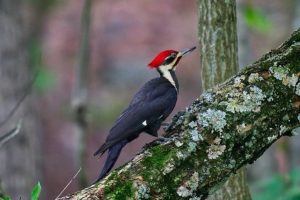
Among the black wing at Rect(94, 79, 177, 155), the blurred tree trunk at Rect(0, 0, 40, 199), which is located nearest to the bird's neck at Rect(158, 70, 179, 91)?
the black wing at Rect(94, 79, 177, 155)

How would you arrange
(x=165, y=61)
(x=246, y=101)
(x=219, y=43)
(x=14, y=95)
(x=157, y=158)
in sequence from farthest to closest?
(x=14, y=95) → (x=165, y=61) → (x=219, y=43) → (x=246, y=101) → (x=157, y=158)

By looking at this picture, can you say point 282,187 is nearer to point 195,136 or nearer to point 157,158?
point 195,136

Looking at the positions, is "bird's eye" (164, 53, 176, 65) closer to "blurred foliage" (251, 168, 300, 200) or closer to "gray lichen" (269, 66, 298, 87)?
"blurred foliage" (251, 168, 300, 200)

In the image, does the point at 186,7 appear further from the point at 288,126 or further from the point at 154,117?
the point at 288,126

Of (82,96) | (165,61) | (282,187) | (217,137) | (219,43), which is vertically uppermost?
(82,96)

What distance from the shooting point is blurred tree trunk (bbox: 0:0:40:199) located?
694 cm

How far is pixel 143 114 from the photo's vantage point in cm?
432

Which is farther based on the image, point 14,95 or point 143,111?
point 14,95

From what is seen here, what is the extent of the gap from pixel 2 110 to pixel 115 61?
8.95 metres

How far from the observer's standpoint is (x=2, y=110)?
699 centimetres

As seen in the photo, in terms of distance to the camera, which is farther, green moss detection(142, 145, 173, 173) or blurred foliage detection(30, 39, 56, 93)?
blurred foliage detection(30, 39, 56, 93)

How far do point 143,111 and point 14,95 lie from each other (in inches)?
116

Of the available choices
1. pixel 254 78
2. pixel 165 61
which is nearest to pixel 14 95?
pixel 165 61

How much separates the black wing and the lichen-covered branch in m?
0.85
